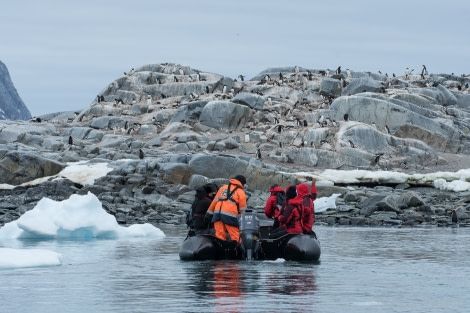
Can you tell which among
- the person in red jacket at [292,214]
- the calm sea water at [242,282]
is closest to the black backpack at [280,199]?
the person in red jacket at [292,214]

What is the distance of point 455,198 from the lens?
39.4 meters

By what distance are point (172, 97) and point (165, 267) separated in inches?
2178

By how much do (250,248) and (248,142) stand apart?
3892cm

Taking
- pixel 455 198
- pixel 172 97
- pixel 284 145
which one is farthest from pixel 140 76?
pixel 455 198

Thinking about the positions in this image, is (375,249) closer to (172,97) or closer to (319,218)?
(319,218)

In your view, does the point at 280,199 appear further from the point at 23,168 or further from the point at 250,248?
the point at 23,168

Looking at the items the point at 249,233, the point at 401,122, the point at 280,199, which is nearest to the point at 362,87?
the point at 401,122

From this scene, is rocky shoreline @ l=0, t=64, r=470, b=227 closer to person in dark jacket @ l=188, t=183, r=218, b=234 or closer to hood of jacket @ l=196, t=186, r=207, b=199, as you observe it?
person in dark jacket @ l=188, t=183, r=218, b=234

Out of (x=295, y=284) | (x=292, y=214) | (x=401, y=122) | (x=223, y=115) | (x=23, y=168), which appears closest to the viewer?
(x=295, y=284)

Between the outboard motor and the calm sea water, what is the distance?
28cm

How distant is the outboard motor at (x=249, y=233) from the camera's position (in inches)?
655

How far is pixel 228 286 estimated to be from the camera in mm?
13602

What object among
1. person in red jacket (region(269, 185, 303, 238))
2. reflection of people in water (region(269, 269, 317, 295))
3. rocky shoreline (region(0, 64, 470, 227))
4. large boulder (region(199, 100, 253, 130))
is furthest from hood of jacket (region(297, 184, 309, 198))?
large boulder (region(199, 100, 253, 130))

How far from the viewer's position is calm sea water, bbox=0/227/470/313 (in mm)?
11656
